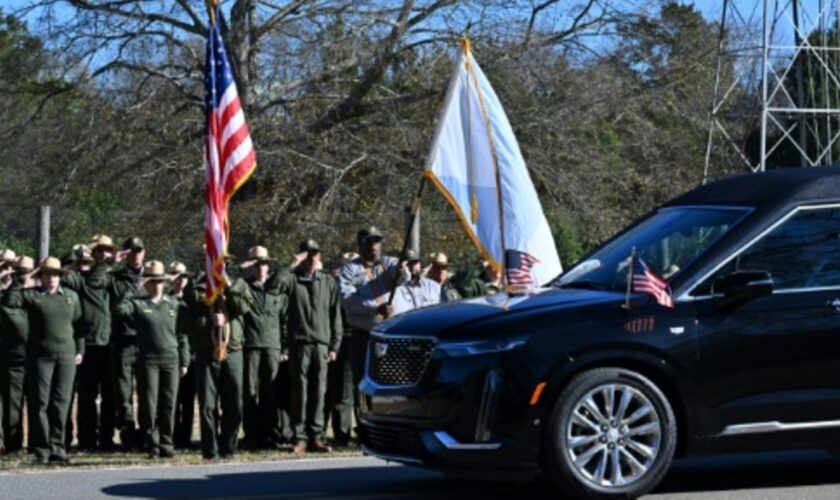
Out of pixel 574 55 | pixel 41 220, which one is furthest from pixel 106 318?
pixel 574 55

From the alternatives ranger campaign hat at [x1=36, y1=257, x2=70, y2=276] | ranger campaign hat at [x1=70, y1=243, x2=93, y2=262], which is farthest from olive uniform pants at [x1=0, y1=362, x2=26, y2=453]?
ranger campaign hat at [x1=36, y1=257, x2=70, y2=276]

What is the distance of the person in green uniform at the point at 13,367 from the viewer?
50.9ft

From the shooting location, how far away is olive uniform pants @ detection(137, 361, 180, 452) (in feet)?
48.7

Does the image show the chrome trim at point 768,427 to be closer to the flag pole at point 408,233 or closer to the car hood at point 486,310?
the car hood at point 486,310

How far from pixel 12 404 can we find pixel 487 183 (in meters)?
5.48

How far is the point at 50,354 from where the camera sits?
48.1 feet

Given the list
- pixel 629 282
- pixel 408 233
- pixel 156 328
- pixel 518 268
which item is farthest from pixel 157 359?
pixel 629 282

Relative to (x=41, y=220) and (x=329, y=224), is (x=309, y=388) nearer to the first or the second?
(x=41, y=220)

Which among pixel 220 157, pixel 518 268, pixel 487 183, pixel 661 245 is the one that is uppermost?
pixel 220 157

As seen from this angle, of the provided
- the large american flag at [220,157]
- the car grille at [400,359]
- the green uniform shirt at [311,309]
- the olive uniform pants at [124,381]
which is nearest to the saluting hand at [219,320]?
the large american flag at [220,157]

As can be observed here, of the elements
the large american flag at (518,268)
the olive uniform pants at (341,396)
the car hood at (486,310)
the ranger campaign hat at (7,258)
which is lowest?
the olive uniform pants at (341,396)

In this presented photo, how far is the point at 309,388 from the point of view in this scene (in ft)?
51.5

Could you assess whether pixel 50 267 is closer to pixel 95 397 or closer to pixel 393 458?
pixel 95 397

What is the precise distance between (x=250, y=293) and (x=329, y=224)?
8.92 metres
